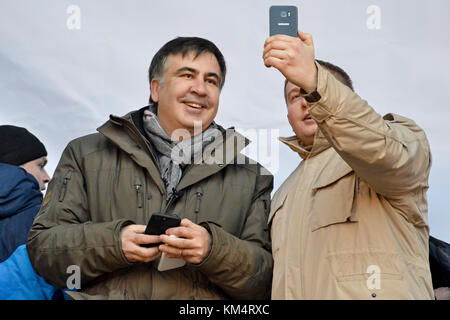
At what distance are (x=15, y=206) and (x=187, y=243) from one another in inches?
58.7

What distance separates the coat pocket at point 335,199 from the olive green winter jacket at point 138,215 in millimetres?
419

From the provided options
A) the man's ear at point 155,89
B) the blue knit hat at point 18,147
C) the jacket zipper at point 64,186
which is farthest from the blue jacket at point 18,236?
the man's ear at point 155,89

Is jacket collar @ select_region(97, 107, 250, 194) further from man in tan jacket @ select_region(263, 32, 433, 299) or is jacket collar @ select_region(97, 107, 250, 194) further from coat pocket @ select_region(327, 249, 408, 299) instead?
coat pocket @ select_region(327, 249, 408, 299)

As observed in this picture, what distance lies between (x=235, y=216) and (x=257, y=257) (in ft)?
1.10

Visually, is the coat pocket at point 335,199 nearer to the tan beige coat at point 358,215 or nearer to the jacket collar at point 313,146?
the tan beige coat at point 358,215

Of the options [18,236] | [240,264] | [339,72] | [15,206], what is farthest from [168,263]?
[339,72]

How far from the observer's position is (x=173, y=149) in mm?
3516

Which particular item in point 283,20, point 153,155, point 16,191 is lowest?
point 16,191

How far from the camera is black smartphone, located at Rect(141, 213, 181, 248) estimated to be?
281 centimetres

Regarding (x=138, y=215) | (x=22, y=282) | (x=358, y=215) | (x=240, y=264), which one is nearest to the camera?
(x=358, y=215)

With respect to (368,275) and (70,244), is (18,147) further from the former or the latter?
(368,275)

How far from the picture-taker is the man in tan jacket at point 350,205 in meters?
2.45

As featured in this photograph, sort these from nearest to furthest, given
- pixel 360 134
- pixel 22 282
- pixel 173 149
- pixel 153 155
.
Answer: pixel 360 134 → pixel 22 282 → pixel 153 155 → pixel 173 149
